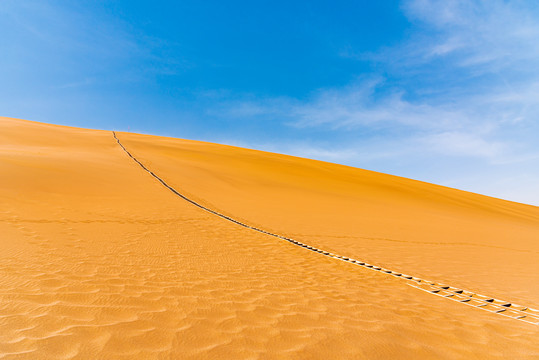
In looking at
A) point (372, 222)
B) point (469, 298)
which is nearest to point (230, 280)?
point (469, 298)

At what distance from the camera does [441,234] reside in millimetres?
11914

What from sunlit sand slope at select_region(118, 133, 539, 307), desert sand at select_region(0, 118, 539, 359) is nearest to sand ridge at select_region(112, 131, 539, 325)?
desert sand at select_region(0, 118, 539, 359)

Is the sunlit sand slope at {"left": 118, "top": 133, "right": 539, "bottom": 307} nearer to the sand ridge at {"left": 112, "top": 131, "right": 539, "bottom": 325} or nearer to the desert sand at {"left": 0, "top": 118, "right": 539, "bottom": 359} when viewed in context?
the desert sand at {"left": 0, "top": 118, "right": 539, "bottom": 359}

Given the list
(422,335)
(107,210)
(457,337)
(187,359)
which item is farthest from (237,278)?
(107,210)

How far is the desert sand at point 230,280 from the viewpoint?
2.84 metres

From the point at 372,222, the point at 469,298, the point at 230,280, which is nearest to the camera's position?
the point at 230,280

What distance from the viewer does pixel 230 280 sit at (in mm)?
4672

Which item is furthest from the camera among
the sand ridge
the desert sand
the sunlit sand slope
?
the sunlit sand slope

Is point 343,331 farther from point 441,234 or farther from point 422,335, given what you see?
point 441,234

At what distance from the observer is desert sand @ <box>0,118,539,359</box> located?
284 centimetres

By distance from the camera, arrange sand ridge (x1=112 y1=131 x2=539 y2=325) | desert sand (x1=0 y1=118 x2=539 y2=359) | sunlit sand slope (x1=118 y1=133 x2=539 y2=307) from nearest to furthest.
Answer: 1. desert sand (x1=0 y1=118 x2=539 y2=359)
2. sand ridge (x1=112 y1=131 x2=539 y2=325)
3. sunlit sand slope (x1=118 y1=133 x2=539 y2=307)

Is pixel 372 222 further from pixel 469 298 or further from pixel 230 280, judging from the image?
pixel 230 280

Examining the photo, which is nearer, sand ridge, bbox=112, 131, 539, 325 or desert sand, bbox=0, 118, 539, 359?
desert sand, bbox=0, 118, 539, 359

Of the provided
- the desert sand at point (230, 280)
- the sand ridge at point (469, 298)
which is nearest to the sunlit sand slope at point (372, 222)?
the desert sand at point (230, 280)
